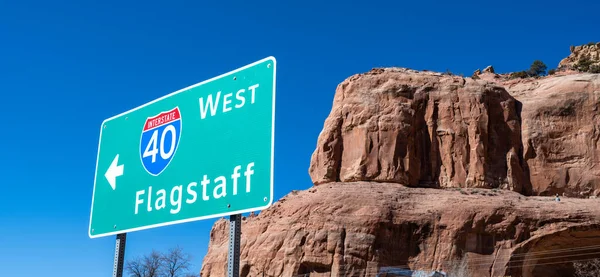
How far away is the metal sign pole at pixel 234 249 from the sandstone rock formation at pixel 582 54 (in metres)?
77.1

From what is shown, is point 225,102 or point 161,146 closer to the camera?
point 225,102

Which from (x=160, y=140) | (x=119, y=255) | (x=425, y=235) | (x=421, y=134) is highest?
(x=421, y=134)

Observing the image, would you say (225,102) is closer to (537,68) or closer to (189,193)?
(189,193)

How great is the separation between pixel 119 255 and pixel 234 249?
1.82 meters

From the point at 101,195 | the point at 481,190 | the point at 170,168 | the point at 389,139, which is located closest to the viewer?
the point at 170,168

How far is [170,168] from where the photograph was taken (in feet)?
15.6

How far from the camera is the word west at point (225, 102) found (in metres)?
4.30

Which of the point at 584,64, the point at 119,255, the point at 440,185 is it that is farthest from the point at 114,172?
the point at 584,64

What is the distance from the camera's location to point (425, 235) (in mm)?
40781

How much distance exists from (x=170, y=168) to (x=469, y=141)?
47.6 m

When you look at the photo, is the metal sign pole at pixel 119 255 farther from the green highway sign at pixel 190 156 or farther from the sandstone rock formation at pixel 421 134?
the sandstone rock formation at pixel 421 134

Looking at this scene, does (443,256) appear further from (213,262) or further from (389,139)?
(213,262)

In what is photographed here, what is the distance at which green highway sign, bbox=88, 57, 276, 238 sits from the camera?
4.09 meters

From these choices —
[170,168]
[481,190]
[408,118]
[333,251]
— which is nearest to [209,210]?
[170,168]
